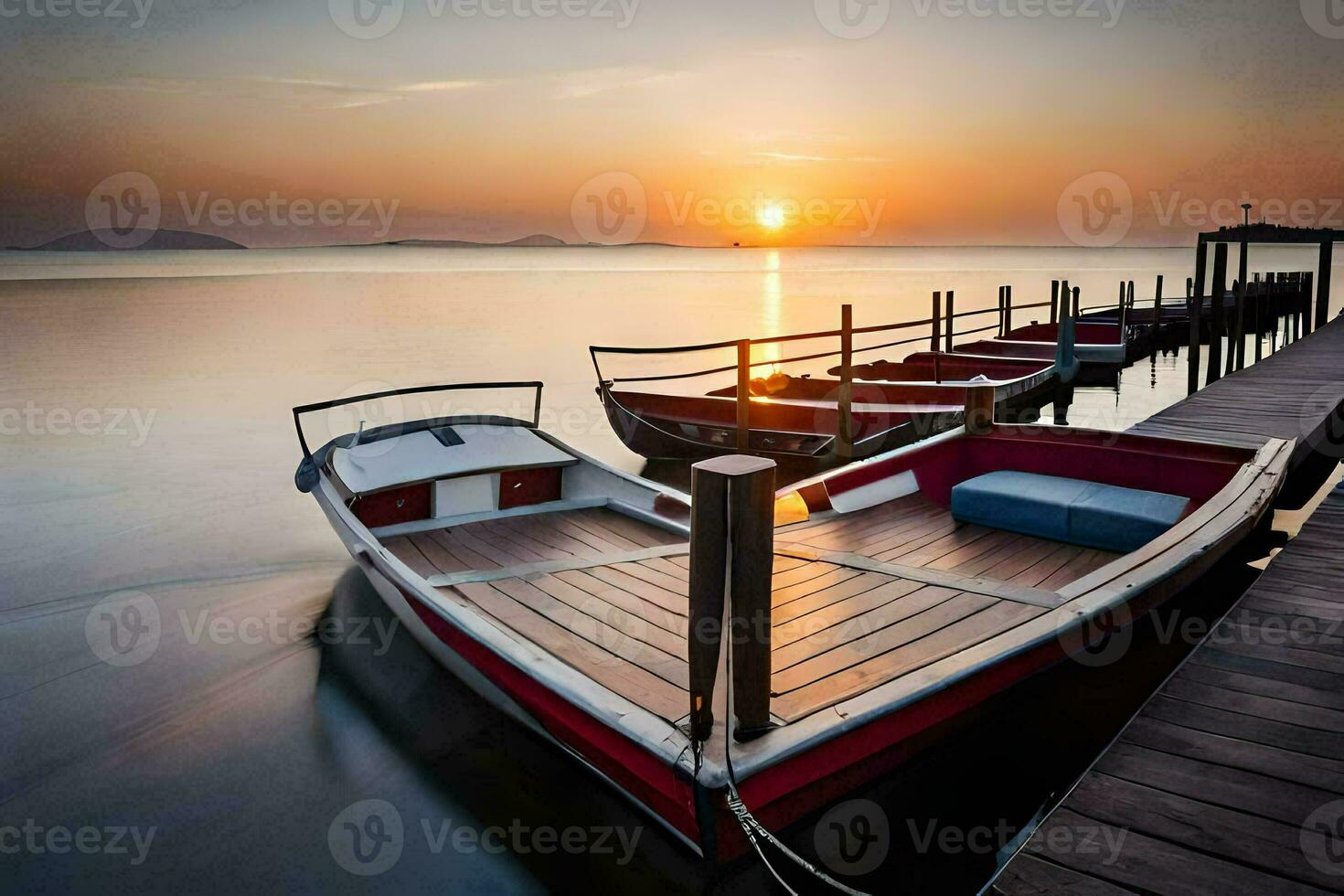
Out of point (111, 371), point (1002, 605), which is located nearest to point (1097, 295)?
point (111, 371)

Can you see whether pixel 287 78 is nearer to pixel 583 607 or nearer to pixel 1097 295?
pixel 583 607

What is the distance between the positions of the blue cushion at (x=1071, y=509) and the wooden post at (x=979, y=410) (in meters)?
0.70

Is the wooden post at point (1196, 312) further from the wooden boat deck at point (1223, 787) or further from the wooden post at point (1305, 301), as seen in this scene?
the wooden post at point (1305, 301)

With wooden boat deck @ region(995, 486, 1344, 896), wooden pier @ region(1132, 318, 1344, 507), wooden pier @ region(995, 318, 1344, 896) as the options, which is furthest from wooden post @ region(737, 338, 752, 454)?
wooden boat deck @ region(995, 486, 1344, 896)

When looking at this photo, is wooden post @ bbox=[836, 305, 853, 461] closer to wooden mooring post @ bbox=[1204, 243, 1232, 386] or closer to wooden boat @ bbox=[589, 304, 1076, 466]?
wooden boat @ bbox=[589, 304, 1076, 466]

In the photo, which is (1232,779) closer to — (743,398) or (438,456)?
(438,456)

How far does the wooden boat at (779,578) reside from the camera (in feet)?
8.30

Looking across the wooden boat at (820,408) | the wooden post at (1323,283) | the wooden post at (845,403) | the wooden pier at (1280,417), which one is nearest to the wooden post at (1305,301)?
the wooden post at (1323,283)

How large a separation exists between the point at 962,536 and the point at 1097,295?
67513 millimetres

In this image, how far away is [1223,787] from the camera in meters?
2.53

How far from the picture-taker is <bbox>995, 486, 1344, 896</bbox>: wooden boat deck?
86.4 inches

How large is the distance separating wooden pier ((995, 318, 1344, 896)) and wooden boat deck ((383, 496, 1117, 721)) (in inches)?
26.8

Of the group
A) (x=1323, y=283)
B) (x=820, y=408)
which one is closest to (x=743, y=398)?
(x=820, y=408)

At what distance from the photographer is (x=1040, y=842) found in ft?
7.70
